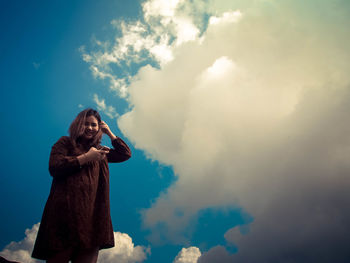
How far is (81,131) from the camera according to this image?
258cm

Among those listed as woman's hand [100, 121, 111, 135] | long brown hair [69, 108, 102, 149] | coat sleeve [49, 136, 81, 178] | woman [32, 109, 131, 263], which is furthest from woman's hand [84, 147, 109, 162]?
woman's hand [100, 121, 111, 135]

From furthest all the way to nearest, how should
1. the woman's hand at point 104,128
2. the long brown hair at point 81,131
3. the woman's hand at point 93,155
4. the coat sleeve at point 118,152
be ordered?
the coat sleeve at point 118,152 < the woman's hand at point 104,128 < the long brown hair at point 81,131 < the woman's hand at point 93,155

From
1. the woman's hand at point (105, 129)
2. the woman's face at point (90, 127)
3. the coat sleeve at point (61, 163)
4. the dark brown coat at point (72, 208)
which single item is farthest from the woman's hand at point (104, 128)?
the coat sleeve at point (61, 163)

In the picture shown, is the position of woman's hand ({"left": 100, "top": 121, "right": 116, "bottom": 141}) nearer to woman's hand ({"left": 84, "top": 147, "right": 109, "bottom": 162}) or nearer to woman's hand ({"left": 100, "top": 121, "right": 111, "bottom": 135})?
woman's hand ({"left": 100, "top": 121, "right": 111, "bottom": 135})

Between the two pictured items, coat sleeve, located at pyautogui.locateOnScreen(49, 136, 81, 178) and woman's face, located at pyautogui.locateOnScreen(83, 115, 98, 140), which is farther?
woman's face, located at pyautogui.locateOnScreen(83, 115, 98, 140)

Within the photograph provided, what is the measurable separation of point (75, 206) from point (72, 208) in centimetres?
3

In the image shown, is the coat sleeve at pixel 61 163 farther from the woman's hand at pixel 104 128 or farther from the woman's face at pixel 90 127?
the woman's hand at pixel 104 128

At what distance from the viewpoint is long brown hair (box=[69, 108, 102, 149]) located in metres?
2.57

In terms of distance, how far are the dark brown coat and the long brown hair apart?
88 mm

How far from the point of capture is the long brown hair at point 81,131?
8.42 feet

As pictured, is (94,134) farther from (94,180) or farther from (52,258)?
(52,258)

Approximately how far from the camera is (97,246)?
2.22 m

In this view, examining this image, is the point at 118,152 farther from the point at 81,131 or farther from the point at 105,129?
the point at 81,131

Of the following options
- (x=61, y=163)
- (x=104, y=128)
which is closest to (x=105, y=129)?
(x=104, y=128)
